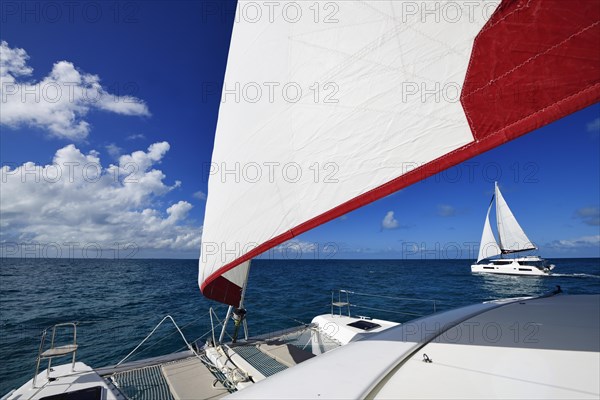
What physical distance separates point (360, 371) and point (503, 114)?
71.6 inches

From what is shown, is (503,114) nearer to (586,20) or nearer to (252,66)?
(586,20)

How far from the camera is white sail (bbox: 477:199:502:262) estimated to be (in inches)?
1721

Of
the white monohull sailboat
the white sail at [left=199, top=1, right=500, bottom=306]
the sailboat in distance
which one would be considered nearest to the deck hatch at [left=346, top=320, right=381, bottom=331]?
the white monohull sailboat

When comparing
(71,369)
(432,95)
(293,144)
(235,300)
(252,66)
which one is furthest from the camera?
(235,300)

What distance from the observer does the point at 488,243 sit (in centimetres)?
4484

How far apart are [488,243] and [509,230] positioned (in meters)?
5.86

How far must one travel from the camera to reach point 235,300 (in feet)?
15.5

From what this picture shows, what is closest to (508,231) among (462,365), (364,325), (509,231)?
(509,231)

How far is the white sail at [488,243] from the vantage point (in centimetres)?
4372

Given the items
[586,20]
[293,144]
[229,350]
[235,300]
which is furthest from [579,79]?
[229,350]

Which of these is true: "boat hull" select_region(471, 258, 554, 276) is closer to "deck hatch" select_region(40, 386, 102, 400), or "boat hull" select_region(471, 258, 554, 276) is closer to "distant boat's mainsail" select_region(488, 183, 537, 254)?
"distant boat's mainsail" select_region(488, 183, 537, 254)

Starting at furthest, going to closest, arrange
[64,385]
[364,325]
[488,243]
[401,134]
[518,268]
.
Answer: [488,243]
[518,268]
[364,325]
[64,385]
[401,134]

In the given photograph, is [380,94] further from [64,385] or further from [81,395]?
[64,385]

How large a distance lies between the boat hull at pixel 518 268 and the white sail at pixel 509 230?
7.89 ft
